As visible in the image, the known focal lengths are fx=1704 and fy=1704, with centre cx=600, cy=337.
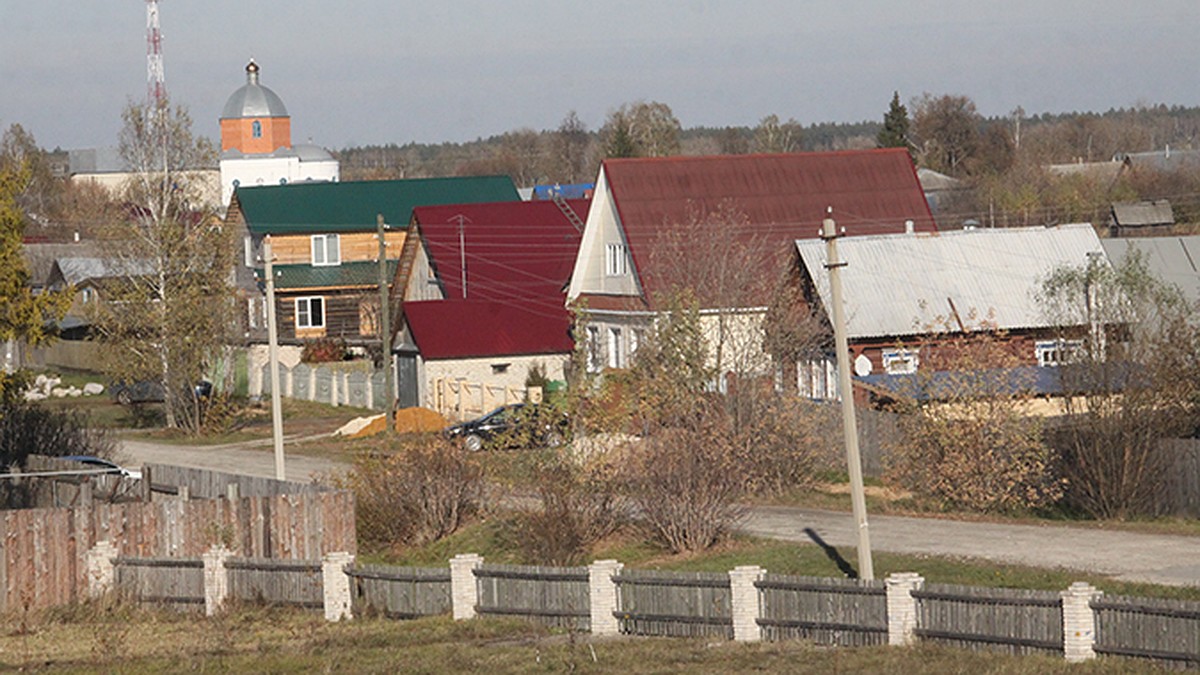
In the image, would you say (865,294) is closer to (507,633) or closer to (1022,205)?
(507,633)

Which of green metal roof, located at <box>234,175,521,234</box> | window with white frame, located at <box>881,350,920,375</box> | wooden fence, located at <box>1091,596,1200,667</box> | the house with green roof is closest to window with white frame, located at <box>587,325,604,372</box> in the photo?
window with white frame, located at <box>881,350,920,375</box>

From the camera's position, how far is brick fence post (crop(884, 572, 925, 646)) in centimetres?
1744

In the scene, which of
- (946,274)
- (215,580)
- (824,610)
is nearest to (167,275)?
(946,274)

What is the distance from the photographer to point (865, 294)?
1574 inches

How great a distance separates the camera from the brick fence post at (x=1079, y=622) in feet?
52.6

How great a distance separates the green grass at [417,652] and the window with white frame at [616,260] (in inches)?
1047

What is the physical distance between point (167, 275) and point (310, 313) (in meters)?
14.9

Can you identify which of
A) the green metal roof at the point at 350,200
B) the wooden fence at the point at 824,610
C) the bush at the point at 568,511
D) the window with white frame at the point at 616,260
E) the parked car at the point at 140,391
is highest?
the green metal roof at the point at 350,200

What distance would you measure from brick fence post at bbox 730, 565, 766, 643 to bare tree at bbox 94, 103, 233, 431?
1379 inches

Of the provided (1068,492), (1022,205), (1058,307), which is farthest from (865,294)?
(1022,205)

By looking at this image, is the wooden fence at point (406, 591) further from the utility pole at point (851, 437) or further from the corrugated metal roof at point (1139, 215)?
the corrugated metal roof at point (1139, 215)

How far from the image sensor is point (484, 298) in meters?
55.5

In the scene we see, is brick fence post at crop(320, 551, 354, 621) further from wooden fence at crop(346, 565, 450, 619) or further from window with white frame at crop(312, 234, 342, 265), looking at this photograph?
window with white frame at crop(312, 234, 342, 265)

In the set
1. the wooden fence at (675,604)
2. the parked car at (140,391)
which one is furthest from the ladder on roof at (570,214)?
the wooden fence at (675,604)
